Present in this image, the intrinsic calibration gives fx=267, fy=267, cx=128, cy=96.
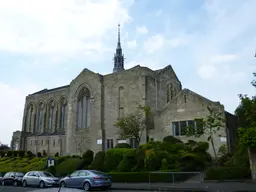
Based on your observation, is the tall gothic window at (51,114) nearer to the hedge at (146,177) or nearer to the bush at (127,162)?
the bush at (127,162)

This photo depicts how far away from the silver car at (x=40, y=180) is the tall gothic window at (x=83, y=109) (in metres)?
25.7

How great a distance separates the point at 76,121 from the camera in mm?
52938

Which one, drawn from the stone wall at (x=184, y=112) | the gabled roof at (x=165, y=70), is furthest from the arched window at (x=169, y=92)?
the stone wall at (x=184, y=112)

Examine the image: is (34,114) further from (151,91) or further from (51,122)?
(151,91)

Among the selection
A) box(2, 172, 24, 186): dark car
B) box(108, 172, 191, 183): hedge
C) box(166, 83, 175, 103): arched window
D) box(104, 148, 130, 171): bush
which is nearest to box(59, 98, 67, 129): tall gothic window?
box(166, 83, 175, 103): arched window

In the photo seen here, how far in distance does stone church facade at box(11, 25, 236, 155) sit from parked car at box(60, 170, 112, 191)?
1681 centimetres

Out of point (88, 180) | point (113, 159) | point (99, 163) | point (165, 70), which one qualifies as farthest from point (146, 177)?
point (165, 70)

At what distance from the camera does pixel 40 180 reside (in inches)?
948

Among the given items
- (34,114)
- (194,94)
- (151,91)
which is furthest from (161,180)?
(34,114)

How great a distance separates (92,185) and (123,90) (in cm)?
2906

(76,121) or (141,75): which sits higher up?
(141,75)

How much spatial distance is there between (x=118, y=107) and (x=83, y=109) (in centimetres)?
947

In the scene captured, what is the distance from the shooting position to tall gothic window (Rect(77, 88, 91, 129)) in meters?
52.0

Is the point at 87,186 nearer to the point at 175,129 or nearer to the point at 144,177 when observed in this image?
the point at 144,177
